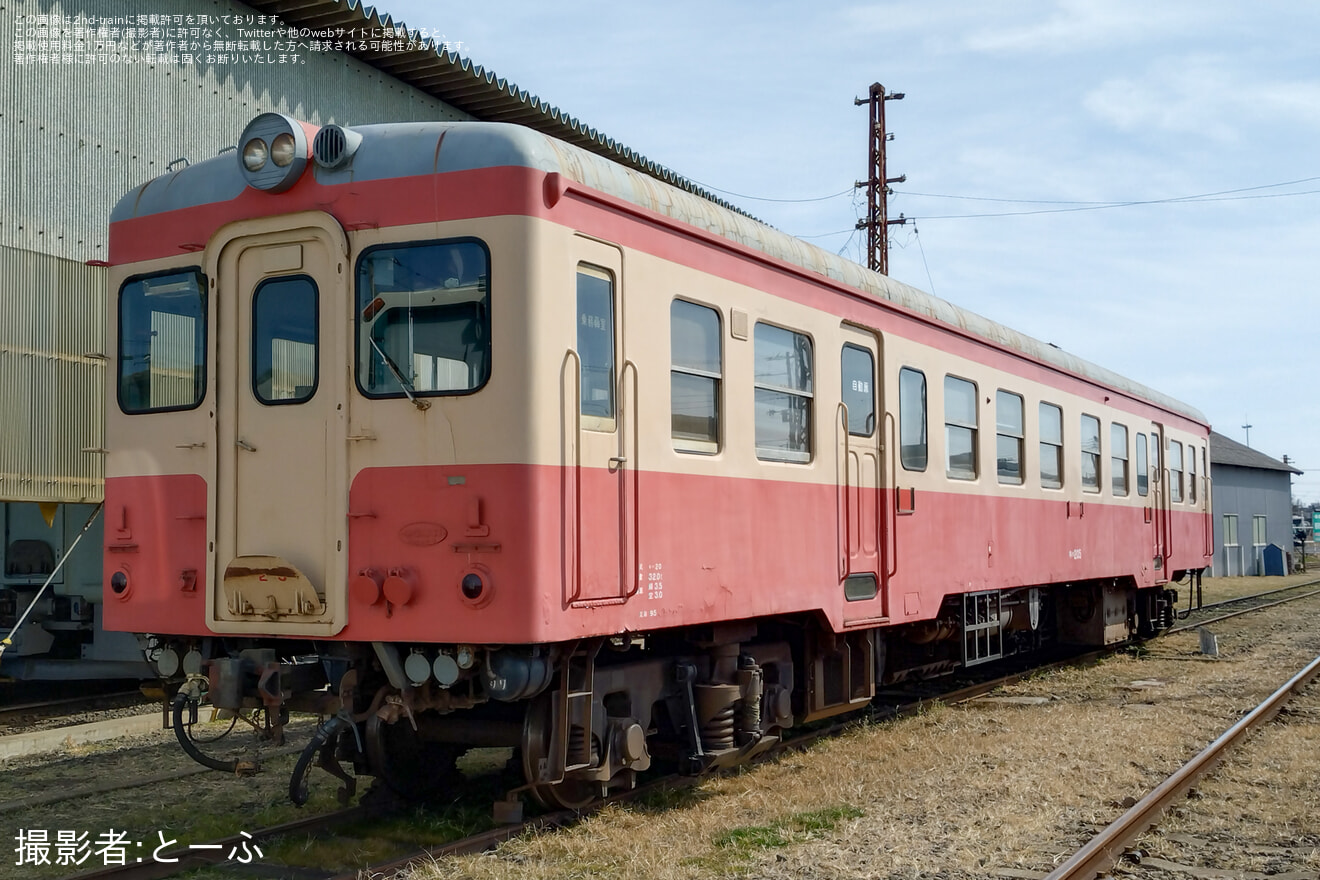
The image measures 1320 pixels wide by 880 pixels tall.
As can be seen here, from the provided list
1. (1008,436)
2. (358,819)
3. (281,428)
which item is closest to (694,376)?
(281,428)

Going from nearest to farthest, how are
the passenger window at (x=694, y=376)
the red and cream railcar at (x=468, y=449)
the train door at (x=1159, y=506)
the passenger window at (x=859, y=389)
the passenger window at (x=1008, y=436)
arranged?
the red and cream railcar at (x=468, y=449) < the passenger window at (x=694, y=376) < the passenger window at (x=859, y=389) < the passenger window at (x=1008, y=436) < the train door at (x=1159, y=506)

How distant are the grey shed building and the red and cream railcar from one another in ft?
117

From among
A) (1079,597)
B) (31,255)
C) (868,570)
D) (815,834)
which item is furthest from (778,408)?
(1079,597)

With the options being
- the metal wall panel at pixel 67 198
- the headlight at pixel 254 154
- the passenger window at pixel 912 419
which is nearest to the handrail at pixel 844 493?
the passenger window at pixel 912 419

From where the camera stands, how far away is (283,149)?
6.34 m

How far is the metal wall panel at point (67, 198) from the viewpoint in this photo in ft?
36.1

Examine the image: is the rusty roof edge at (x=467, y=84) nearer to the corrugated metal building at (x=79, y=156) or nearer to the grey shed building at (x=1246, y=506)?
the corrugated metal building at (x=79, y=156)

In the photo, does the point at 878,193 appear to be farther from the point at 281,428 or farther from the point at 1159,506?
the point at 281,428

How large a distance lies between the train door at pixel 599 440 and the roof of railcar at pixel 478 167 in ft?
1.46

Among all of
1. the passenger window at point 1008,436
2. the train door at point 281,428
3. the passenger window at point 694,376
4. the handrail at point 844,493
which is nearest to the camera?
the train door at point 281,428

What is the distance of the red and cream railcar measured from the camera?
591 centimetres

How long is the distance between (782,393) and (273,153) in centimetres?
339

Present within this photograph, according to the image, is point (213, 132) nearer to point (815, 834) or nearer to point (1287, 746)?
point (815, 834)

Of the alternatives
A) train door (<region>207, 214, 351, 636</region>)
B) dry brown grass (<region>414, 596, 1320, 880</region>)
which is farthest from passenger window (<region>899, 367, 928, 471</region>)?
train door (<region>207, 214, 351, 636</region>)
